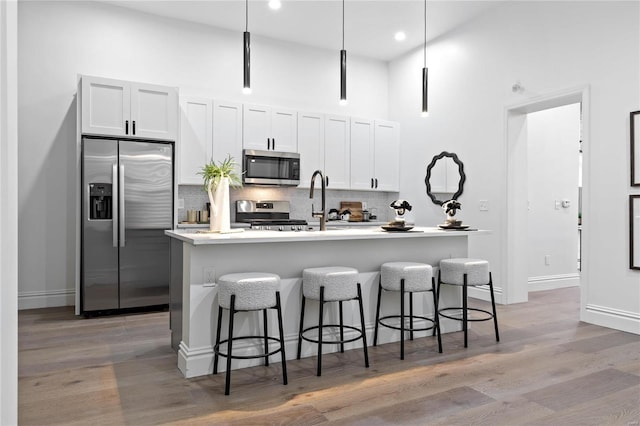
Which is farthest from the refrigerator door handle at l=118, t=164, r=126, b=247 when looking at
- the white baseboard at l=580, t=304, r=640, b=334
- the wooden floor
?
the white baseboard at l=580, t=304, r=640, b=334

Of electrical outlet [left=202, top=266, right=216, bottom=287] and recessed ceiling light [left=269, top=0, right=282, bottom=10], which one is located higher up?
recessed ceiling light [left=269, top=0, right=282, bottom=10]

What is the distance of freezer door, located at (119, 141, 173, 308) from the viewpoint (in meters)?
4.45

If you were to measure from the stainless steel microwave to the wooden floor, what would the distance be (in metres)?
2.34

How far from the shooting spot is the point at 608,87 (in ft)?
13.1

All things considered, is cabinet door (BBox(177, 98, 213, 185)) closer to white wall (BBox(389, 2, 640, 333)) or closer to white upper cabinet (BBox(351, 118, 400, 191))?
white upper cabinet (BBox(351, 118, 400, 191))

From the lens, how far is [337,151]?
612cm

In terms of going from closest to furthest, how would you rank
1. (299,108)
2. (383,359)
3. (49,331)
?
(383,359)
(49,331)
(299,108)

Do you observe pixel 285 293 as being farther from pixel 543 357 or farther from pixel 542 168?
pixel 542 168

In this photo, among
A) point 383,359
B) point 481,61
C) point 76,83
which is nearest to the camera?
point 383,359

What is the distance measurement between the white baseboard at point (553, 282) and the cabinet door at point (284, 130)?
3.59m

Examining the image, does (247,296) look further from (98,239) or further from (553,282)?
(553,282)

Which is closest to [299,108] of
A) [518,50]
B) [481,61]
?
[481,61]

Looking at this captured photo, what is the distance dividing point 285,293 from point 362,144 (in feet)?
11.9
